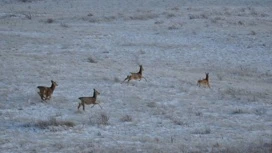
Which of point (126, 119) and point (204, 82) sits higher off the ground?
point (204, 82)

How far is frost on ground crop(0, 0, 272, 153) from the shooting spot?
484 inches

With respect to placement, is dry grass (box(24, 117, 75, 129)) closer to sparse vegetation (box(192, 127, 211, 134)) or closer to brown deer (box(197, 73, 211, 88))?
sparse vegetation (box(192, 127, 211, 134))

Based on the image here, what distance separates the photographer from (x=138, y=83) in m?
18.7

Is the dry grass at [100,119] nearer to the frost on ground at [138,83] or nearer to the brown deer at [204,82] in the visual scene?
the frost on ground at [138,83]

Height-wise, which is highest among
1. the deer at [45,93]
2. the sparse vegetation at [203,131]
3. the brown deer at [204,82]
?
the brown deer at [204,82]

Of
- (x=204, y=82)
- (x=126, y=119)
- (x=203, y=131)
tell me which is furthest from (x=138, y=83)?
(x=203, y=131)

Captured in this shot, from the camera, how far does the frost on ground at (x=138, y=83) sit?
40.3 feet

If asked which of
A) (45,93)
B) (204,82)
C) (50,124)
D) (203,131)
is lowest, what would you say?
(203,131)

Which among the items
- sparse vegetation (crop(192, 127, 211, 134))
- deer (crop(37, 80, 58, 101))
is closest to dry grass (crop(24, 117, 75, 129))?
deer (crop(37, 80, 58, 101))

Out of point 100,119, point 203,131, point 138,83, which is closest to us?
point 203,131

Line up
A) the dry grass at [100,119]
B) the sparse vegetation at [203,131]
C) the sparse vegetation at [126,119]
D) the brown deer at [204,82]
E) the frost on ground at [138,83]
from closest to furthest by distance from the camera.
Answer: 1. the frost on ground at [138,83]
2. the sparse vegetation at [203,131]
3. the dry grass at [100,119]
4. the sparse vegetation at [126,119]
5. the brown deer at [204,82]

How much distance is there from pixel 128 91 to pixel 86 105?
247 cm

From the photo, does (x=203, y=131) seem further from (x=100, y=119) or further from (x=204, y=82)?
(x=204, y=82)

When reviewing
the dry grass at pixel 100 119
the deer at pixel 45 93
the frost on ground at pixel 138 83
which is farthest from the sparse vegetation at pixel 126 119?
the deer at pixel 45 93
